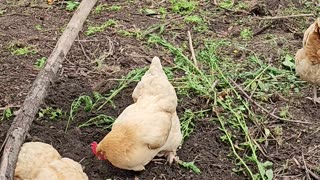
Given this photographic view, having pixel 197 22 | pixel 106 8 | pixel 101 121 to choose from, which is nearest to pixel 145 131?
pixel 101 121

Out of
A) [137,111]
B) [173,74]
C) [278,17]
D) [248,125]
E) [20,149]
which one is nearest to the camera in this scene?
[20,149]

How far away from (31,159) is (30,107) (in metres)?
0.49

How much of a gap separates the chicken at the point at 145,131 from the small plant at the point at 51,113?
0.66 m

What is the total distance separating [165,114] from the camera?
3582mm

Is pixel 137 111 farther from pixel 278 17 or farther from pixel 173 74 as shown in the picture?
pixel 278 17

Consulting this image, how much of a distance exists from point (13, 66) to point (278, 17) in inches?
106

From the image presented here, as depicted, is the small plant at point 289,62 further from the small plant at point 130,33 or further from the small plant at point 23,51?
the small plant at point 23,51

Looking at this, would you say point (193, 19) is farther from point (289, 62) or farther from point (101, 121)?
point (101, 121)

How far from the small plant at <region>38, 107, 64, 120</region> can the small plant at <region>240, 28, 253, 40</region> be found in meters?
2.15

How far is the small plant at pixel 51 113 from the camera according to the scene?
4254 millimetres

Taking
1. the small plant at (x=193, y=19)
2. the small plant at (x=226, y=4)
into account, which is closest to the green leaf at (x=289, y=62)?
the small plant at (x=193, y=19)

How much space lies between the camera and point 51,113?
4285mm

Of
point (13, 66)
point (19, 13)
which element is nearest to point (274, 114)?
point (13, 66)

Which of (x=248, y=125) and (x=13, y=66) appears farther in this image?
(x=13, y=66)
